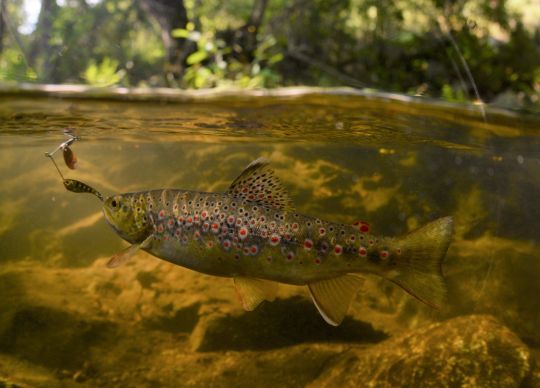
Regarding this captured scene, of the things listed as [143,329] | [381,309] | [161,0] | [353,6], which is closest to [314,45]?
[353,6]

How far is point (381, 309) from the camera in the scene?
6832 mm

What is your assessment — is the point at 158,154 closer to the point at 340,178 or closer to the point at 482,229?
the point at 340,178

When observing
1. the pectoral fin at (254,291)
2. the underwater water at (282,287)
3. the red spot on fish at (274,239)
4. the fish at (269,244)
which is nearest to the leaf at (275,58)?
the underwater water at (282,287)

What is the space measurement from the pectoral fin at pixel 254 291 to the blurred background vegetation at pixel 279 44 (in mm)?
2960

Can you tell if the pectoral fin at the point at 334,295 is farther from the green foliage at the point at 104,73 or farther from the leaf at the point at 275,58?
the leaf at the point at 275,58

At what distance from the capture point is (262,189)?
12.7 ft

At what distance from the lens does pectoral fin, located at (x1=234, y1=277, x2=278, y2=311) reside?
3.54 m

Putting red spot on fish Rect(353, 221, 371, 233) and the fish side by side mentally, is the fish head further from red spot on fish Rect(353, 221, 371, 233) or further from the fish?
red spot on fish Rect(353, 221, 371, 233)

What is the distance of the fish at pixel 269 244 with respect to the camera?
3.53m

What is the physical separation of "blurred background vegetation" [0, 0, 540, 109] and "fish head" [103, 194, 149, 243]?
1.92m

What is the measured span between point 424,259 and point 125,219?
2.52 meters

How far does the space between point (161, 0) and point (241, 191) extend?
147 inches

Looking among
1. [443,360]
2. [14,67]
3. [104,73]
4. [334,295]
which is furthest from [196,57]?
[443,360]

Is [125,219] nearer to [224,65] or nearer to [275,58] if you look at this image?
[224,65]
